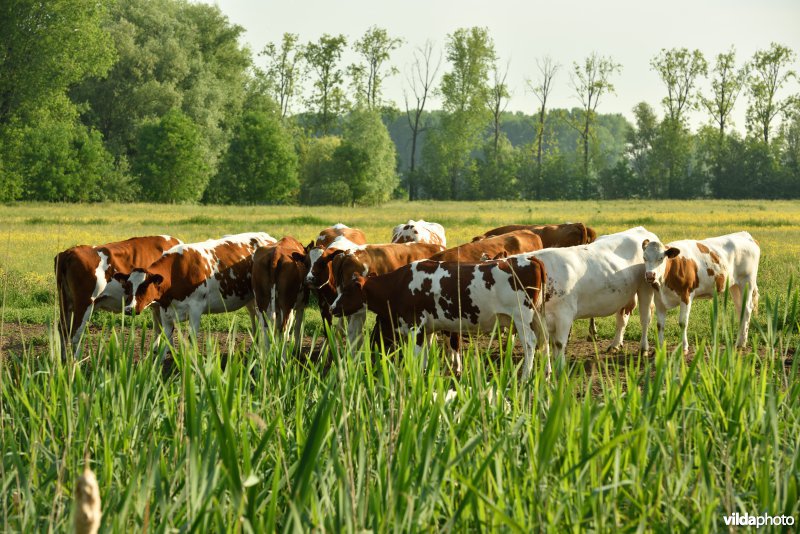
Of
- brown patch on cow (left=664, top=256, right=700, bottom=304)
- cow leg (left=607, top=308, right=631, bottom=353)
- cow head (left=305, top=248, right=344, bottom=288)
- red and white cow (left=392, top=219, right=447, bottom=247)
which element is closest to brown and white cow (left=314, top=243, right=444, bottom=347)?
cow head (left=305, top=248, right=344, bottom=288)

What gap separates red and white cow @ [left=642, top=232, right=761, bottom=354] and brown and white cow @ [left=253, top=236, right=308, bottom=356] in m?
4.19

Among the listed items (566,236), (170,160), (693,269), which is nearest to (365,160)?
(170,160)

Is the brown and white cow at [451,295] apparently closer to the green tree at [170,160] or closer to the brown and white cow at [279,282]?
the brown and white cow at [279,282]

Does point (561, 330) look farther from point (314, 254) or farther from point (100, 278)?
point (100, 278)

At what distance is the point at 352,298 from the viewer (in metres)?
10.2

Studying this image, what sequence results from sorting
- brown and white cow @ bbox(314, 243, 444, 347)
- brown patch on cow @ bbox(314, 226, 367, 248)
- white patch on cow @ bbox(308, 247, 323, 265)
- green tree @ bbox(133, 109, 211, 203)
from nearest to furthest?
brown and white cow @ bbox(314, 243, 444, 347) < white patch on cow @ bbox(308, 247, 323, 265) < brown patch on cow @ bbox(314, 226, 367, 248) < green tree @ bbox(133, 109, 211, 203)

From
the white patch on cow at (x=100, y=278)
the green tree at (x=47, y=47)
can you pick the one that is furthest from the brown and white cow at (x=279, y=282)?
the green tree at (x=47, y=47)

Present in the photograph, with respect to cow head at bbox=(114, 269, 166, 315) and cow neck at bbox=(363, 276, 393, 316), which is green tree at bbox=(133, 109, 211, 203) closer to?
cow head at bbox=(114, 269, 166, 315)

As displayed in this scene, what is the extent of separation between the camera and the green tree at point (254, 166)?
212 feet

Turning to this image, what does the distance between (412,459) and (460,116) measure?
7592 centimetres

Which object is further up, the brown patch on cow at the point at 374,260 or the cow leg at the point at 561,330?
the brown patch on cow at the point at 374,260

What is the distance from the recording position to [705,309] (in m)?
14.5

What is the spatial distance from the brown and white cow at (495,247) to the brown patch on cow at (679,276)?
202 cm

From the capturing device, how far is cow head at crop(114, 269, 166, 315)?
36.2 feet
